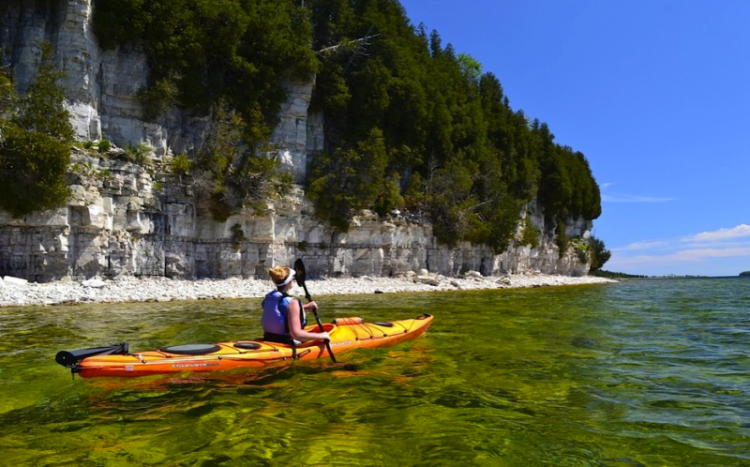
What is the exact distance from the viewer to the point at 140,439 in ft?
13.5

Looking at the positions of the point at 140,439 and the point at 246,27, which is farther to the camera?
the point at 246,27

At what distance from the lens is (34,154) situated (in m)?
17.9

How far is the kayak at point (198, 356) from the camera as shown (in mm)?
5668

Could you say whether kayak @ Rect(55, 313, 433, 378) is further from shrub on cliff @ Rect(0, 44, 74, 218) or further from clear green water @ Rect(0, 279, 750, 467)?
shrub on cliff @ Rect(0, 44, 74, 218)

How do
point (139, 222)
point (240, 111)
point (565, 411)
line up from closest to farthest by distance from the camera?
point (565, 411) → point (139, 222) → point (240, 111)

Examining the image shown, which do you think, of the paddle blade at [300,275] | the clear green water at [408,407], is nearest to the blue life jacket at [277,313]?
the clear green water at [408,407]

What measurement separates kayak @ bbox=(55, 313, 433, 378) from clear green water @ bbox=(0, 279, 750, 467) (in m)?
0.19

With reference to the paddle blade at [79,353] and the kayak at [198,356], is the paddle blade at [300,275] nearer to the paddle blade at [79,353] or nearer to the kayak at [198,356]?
the kayak at [198,356]

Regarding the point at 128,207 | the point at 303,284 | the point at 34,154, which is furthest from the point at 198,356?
the point at 128,207

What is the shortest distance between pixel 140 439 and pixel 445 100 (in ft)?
136

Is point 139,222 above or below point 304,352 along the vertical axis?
above

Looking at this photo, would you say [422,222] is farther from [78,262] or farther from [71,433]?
[71,433]

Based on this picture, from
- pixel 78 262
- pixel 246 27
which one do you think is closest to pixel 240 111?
pixel 246 27

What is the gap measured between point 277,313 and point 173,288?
14.8 m
